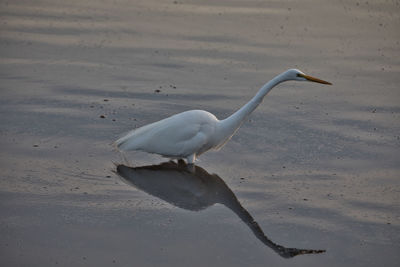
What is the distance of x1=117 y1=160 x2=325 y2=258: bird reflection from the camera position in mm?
5117

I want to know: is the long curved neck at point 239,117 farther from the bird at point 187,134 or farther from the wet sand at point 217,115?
the wet sand at point 217,115

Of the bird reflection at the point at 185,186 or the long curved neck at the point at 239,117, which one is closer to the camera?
the bird reflection at the point at 185,186

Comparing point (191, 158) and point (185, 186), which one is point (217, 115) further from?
point (185, 186)

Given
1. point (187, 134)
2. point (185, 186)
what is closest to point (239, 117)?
point (187, 134)

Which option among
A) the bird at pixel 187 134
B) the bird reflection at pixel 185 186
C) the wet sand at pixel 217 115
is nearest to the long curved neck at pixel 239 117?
the bird at pixel 187 134

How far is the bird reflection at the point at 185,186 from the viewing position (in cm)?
512

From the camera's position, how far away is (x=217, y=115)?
6.89 metres

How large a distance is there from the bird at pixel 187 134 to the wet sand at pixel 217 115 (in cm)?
18

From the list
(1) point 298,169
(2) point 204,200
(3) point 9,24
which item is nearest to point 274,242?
(2) point 204,200

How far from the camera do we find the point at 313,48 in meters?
8.95

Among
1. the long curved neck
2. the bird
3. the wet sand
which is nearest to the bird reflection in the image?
the wet sand

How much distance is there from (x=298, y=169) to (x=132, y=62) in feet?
10.2

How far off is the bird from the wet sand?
0.59ft

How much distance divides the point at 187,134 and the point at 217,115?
1.12 m
